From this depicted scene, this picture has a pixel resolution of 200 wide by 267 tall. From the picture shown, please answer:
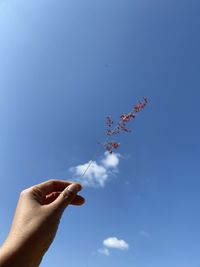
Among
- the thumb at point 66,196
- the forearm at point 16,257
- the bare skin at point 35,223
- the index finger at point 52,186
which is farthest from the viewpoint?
the index finger at point 52,186

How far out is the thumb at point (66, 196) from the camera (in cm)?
390

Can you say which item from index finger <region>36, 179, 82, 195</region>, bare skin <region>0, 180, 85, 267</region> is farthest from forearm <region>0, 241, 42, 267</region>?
index finger <region>36, 179, 82, 195</region>

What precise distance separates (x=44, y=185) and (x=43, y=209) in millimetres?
693

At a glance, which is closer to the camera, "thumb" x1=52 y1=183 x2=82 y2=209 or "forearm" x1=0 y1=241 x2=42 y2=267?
"forearm" x1=0 y1=241 x2=42 y2=267

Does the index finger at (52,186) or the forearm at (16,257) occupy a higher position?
the index finger at (52,186)

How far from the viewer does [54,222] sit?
12.1 ft

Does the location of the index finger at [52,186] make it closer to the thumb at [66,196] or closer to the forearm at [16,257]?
the thumb at [66,196]

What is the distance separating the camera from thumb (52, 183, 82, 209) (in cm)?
390

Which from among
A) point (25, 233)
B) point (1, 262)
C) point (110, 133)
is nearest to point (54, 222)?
point (25, 233)

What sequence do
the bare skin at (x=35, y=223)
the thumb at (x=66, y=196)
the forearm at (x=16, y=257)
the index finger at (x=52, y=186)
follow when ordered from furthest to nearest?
the index finger at (x=52, y=186)
the thumb at (x=66, y=196)
the bare skin at (x=35, y=223)
the forearm at (x=16, y=257)

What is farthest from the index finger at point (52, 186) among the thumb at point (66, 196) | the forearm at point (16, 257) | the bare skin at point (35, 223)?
the forearm at point (16, 257)

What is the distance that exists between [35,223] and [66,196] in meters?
0.72

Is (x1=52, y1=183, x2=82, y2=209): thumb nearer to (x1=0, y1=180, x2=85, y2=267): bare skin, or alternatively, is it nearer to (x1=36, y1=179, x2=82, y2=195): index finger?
(x1=0, y1=180, x2=85, y2=267): bare skin

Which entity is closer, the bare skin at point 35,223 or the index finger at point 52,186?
the bare skin at point 35,223
